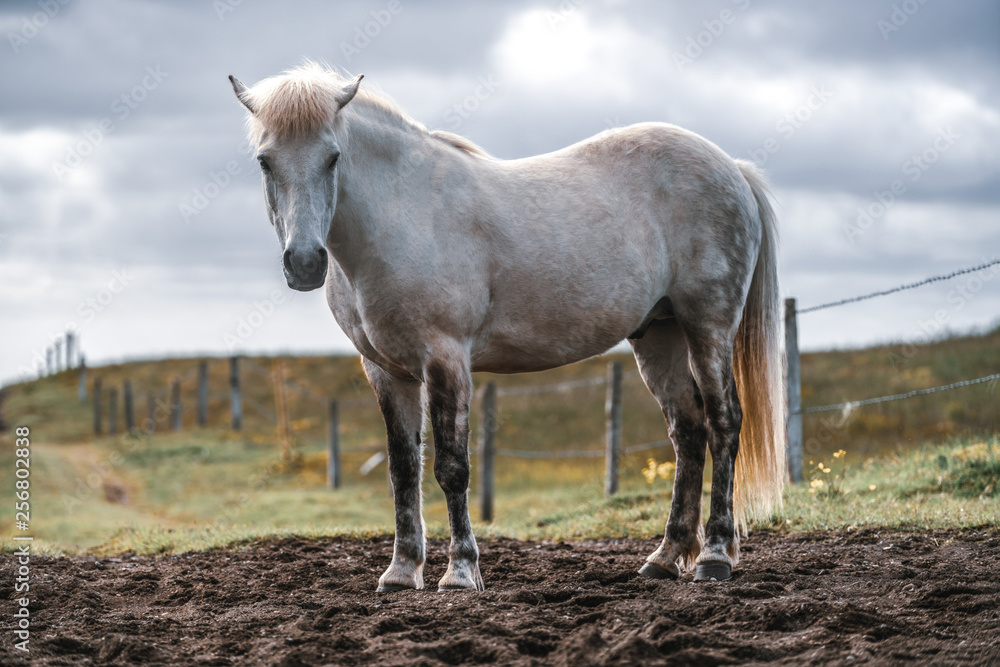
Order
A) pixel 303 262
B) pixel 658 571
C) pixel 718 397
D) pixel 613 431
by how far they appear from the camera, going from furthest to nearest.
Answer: pixel 613 431 → pixel 718 397 → pixel 658 571 → pixel 303 262

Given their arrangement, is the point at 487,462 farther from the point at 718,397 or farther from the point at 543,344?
the point at 543,344

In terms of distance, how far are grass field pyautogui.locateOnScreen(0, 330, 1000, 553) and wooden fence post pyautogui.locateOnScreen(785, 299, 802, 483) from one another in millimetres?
261

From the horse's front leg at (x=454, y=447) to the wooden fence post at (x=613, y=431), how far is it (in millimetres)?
5528

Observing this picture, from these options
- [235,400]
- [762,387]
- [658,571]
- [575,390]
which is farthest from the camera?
[575,390]

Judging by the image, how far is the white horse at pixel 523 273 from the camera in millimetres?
3887

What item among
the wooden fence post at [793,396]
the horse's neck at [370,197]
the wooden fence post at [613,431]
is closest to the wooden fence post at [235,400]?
the wooden fence post at [613,431]

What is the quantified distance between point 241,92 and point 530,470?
12592 millimetres

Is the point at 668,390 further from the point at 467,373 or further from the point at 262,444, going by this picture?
the point at 262,444

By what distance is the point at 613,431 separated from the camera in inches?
385

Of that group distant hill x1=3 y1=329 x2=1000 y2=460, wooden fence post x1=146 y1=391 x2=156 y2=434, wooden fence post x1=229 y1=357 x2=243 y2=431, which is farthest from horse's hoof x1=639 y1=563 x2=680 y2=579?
wooden fence post x1=146 y1=391 x2=156 y2=434

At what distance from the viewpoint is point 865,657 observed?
267 centimetres

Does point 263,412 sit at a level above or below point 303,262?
below

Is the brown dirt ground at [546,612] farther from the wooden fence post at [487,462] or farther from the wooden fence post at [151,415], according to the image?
the wooden fence post at [151,415]

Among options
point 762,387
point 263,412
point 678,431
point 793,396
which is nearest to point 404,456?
point 678,431
